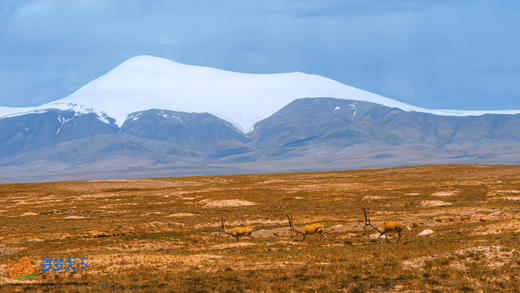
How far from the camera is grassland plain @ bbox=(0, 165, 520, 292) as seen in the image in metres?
25.1

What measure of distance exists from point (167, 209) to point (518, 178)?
197ft

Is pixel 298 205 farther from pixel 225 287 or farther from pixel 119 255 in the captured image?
pixel 225 287

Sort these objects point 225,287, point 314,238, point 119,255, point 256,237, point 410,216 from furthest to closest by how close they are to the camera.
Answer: point 410,216 → point 256,237 → point 314,238 → point 119,255 → point 225,287

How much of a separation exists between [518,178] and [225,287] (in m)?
86.2

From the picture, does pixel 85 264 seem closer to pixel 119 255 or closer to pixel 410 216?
pixel 119 255

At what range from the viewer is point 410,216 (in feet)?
175

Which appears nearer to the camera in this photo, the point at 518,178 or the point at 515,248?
the point at 515,248

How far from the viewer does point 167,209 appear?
73938 mm

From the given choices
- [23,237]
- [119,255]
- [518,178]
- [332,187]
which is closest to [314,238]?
[119,255]

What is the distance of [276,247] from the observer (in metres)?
37.8

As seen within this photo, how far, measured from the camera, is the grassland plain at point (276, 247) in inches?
987

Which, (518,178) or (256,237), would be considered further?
(518,178)

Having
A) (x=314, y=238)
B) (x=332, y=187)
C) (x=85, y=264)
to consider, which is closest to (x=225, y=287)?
(x=85, y=264)

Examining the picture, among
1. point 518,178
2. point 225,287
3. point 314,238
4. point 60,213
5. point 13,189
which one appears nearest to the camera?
point 225,287
